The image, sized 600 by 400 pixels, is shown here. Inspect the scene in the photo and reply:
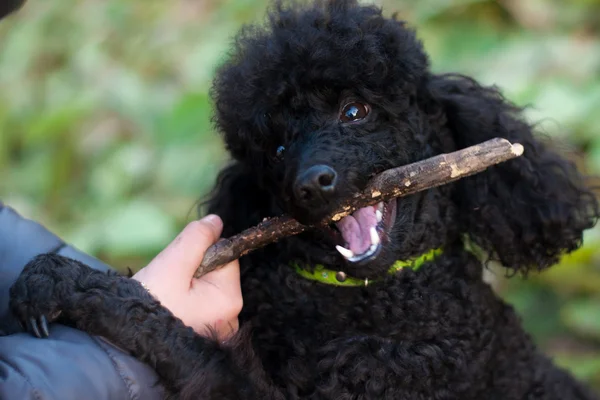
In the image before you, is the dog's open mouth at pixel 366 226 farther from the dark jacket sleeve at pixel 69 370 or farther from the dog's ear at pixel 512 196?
the dark jacket sleeve at pixel 69 370

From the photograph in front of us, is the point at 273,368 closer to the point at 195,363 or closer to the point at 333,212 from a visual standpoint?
the point at 195,363

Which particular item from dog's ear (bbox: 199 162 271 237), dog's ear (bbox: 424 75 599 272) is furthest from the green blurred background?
dog's ear (bbox: 424 75 599 272)

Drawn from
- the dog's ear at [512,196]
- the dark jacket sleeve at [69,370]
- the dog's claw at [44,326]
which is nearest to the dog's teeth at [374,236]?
the dog's ear at [512,196]

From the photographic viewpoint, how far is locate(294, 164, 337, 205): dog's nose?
5.10 ft

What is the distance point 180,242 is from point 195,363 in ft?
0.97

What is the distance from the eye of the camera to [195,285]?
1681mm

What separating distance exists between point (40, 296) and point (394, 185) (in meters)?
0.79

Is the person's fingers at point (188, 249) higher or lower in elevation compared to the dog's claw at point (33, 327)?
lower

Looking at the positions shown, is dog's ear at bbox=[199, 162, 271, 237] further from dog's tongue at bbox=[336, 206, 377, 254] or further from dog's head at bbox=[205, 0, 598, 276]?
dog's tongue at bbox=[336, 206, 377, 254]

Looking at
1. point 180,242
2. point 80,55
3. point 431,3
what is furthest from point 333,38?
point 80,55

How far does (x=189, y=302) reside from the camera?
5.42 ft

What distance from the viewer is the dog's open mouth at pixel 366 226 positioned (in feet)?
5.62

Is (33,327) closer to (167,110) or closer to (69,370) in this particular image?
(69,370)

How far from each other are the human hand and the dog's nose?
11.3 inches
